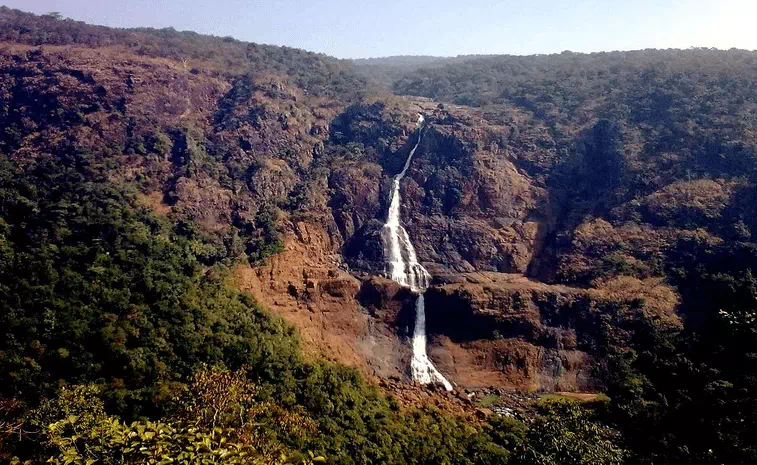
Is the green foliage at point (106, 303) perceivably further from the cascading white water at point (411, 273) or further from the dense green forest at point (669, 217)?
the dense green forest at point (669, 217)

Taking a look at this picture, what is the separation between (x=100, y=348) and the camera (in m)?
21.2

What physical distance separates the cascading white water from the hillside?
2.24 ft

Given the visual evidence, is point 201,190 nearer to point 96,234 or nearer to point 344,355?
point 96,234

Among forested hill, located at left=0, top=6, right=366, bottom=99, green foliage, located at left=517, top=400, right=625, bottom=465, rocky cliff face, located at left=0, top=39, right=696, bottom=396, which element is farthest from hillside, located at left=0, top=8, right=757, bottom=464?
forested hill, located at left=0, top=6, right=366, bottom=99

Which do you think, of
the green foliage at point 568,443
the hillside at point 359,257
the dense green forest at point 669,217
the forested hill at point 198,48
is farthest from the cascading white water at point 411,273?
the forested hill at point 198,48

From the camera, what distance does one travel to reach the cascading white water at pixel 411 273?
3291 cm

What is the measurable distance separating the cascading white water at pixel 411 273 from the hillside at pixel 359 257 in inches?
26.8

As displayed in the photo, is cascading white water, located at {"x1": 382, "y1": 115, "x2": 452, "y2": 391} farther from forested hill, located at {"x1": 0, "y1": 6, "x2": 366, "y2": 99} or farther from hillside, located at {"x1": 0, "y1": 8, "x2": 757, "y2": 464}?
forested hill, located at {"x1": 0, "y1": 6, "x2": 366, "y2": 99}

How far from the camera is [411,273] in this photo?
38562 millimetres

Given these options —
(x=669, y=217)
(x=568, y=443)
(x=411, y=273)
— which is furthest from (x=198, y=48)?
(x=568, y=443)

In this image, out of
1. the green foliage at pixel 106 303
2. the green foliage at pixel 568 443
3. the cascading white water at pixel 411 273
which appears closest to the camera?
the green foliage at pixel 568 443

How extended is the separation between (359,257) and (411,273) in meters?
4.46

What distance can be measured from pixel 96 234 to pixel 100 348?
28.1 ft

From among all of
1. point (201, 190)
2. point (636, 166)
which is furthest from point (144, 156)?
point (636, 166)
